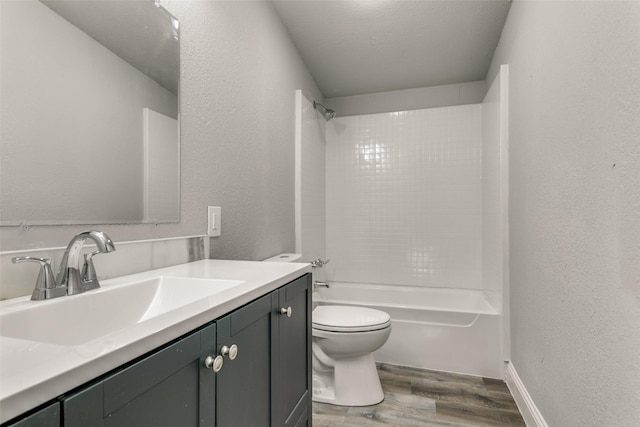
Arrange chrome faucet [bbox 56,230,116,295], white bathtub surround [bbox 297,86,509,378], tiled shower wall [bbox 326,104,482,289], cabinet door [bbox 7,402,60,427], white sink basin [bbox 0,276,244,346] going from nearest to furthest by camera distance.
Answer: cabinet door [bbox 7,402,60,427] < white sink basin [bbox 0,276,244,346] < chrome faucet [bbox 56,230,116,295] < white bathtub surround [bbox 297,86,509,378] < tiled shower wall [bbox 326,104,482,289]

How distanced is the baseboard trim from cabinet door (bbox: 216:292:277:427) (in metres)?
1.30

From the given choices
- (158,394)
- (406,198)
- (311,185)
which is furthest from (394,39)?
(158,394)

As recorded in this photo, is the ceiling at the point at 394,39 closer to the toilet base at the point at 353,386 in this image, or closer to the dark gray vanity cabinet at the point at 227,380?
the dark gray vanity cabinet at the point at 227,380

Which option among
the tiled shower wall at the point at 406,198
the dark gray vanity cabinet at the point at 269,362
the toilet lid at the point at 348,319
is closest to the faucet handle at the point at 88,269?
the dark gray vanity cabinet at the point at 269,362

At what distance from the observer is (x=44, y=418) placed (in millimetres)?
361

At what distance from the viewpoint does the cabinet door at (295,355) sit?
39.0 inches

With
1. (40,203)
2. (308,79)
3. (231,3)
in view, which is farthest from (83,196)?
(308,79)

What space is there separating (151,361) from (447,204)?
2.84 meters

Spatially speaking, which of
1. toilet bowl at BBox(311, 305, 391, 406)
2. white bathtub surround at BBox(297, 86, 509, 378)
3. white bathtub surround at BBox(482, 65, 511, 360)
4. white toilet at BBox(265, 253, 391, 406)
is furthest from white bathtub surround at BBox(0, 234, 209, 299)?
white bathtub surround at BBox(482, 65, 511, 360)

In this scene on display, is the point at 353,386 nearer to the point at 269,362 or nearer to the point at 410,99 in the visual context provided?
the point at 269,362

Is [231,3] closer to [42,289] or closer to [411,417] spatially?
→ [42,289]

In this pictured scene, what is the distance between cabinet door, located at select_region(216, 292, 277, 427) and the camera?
70cm

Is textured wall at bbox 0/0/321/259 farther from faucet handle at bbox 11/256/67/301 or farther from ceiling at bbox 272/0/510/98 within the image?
ceiling at bbox 272/0/510/98

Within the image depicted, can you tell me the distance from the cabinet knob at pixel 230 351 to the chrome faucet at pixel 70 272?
34cm
